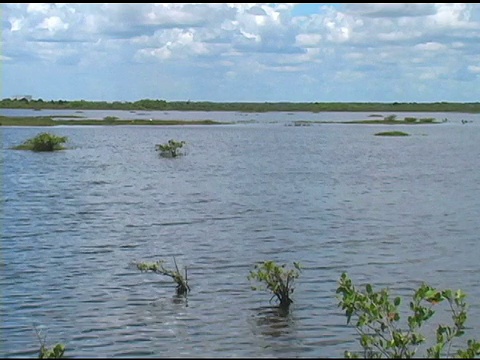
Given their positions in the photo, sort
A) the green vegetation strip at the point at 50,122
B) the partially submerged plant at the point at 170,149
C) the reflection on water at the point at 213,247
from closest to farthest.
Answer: the reflection on water at the point at 213,247, the partially submerged plant at the point at 170,149, the green vegetation strip at the point at 50,122

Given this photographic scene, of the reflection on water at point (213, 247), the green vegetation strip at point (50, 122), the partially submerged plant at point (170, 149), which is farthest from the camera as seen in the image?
the green vegetation strip at point (50, 122)

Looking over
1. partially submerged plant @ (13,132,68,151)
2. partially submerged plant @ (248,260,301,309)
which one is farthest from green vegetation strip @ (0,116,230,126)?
partially submerged plant @ (248,260,301,309)

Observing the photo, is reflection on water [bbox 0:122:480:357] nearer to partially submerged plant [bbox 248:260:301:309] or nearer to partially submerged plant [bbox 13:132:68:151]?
partially submerged plant [bbox 248:260:301:309]

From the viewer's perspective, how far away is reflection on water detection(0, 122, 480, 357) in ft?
41.5

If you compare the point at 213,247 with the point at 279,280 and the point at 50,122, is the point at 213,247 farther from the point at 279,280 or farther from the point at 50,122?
the point at 50,122

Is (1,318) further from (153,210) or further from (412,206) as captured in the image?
(412,206)

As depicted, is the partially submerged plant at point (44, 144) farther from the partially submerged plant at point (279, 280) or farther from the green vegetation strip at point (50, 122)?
the partially submerged plant at point (279, 280)

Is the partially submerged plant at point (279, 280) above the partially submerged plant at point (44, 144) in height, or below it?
below

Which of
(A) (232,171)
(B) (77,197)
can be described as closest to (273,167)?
(A) (232,171)

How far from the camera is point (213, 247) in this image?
20031 mm

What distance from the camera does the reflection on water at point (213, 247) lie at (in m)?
12.6

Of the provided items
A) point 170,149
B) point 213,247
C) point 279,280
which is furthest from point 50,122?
point 279,280

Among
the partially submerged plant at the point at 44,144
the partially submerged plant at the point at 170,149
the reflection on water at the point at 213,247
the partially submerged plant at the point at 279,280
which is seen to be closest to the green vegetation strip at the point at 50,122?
the partially submerged plant at the point at 44,144

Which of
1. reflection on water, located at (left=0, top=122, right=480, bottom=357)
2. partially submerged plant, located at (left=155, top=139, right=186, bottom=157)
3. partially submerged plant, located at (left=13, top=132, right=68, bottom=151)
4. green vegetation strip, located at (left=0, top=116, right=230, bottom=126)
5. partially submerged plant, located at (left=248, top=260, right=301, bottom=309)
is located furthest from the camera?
green vegetation strip, located at (left=0, top=116, right=230, bottom=126)
